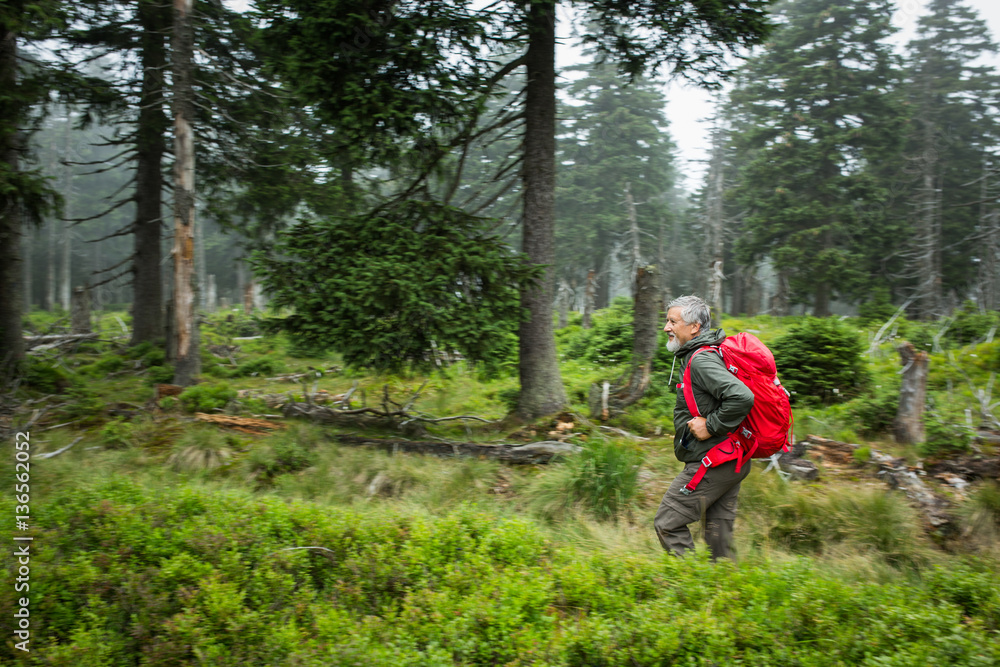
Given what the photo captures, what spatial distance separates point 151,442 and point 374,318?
11.9 feet

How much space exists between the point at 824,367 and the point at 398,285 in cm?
783

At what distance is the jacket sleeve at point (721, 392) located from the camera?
3930 mm

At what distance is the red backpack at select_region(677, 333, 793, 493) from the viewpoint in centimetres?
408

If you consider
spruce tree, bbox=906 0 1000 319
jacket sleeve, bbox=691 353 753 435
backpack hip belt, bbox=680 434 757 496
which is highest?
spruce tree, bbox=906 0 1000 319

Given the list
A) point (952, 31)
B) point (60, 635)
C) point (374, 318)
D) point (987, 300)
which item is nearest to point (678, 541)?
point (60, 635)

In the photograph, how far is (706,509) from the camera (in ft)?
14.4

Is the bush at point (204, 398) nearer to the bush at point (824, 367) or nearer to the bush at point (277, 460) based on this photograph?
the bush at point (277, 460)

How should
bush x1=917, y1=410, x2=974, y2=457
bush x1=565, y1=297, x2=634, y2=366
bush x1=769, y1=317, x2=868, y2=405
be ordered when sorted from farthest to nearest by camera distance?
bush x1=565, y1=297, x2=634, y2=366
bush x1=769, y1=317, x2=868, y2=405
bush x1=917, y1=410, x2=974, y2=457

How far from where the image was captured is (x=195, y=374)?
36.0 ft

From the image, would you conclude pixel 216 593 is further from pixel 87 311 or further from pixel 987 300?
pixel 987 300

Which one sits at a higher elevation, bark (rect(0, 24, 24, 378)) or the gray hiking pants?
bark (rect(0, 24, 24, 378))

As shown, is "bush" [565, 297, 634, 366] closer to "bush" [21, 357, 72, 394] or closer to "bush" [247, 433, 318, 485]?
"bush" [247, 433, 318, 485]

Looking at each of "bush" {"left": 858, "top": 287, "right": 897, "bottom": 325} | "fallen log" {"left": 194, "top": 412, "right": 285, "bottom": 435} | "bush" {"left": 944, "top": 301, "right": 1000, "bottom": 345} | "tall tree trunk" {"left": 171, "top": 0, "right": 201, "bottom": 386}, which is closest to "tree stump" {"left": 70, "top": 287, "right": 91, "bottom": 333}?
"tall tree trunk" {"left": 171, "top": 0, "right": 201, "bottom": 386}

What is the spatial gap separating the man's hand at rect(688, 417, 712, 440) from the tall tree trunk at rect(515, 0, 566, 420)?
480 cm
